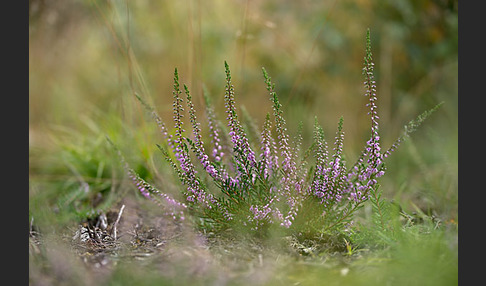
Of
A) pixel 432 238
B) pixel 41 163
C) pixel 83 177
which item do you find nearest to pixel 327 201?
pixel 432 238

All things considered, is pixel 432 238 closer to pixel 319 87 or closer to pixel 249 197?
pixel 249 197

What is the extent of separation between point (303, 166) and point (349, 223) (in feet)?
1.11

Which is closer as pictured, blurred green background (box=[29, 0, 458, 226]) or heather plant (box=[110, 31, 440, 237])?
heather plant (box=[110, 31, 440, 237])

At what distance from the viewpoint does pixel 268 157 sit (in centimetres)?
211

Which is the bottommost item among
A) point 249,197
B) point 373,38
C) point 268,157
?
point 249,197

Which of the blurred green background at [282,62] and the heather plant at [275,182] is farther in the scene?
the blurred green background at [282,62]

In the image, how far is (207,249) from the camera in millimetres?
2027

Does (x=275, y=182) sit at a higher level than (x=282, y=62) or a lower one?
lower

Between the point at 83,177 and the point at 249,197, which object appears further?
the point at 83,177

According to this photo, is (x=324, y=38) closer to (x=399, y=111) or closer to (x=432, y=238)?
(x=399, y=111)

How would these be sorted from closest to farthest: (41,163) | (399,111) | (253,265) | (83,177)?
(253,265), (83,177), (41,163), (399,111)

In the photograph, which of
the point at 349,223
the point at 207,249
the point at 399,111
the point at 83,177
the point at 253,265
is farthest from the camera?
the point at 399,111

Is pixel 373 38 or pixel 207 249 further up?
pixel 373 38

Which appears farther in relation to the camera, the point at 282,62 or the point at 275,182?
the point at 282,62
